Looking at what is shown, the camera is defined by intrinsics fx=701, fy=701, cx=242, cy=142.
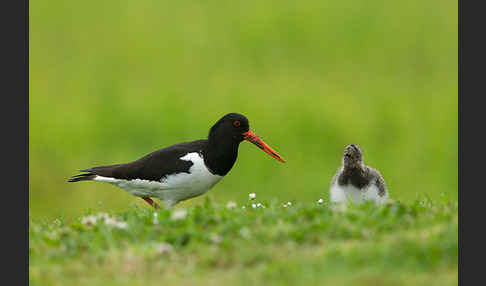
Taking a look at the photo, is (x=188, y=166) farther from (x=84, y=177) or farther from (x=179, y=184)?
(x=84, y=177)

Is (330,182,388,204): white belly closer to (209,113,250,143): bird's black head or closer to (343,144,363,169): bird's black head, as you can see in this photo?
(343,144,363,169): bird's black head

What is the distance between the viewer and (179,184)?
10.6 metres

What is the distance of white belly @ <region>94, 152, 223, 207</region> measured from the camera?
1057 centimetres

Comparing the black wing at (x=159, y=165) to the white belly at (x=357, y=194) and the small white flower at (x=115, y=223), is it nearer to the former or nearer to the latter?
the small white flower at (x=115, y=223)

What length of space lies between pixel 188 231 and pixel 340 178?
10.5 ft

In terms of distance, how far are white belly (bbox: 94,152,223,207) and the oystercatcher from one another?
6.29ft

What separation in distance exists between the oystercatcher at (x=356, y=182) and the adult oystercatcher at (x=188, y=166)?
5.13 feet

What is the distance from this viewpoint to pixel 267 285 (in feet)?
21.9

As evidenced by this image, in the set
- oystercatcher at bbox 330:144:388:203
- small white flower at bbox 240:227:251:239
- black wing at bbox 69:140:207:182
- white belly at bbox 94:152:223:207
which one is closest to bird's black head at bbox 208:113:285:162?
black wing at bbox 69:140:207:182

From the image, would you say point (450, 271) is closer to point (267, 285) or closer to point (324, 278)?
point (324, 278)

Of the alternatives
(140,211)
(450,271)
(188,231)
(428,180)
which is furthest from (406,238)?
(428,180)

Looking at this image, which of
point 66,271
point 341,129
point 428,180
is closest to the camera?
point 66,271

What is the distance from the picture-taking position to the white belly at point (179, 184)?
34.7 feet

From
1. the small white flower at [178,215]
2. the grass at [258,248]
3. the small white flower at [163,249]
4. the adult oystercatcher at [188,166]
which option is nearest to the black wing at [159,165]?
the adult oystercatcher at [188,166]
